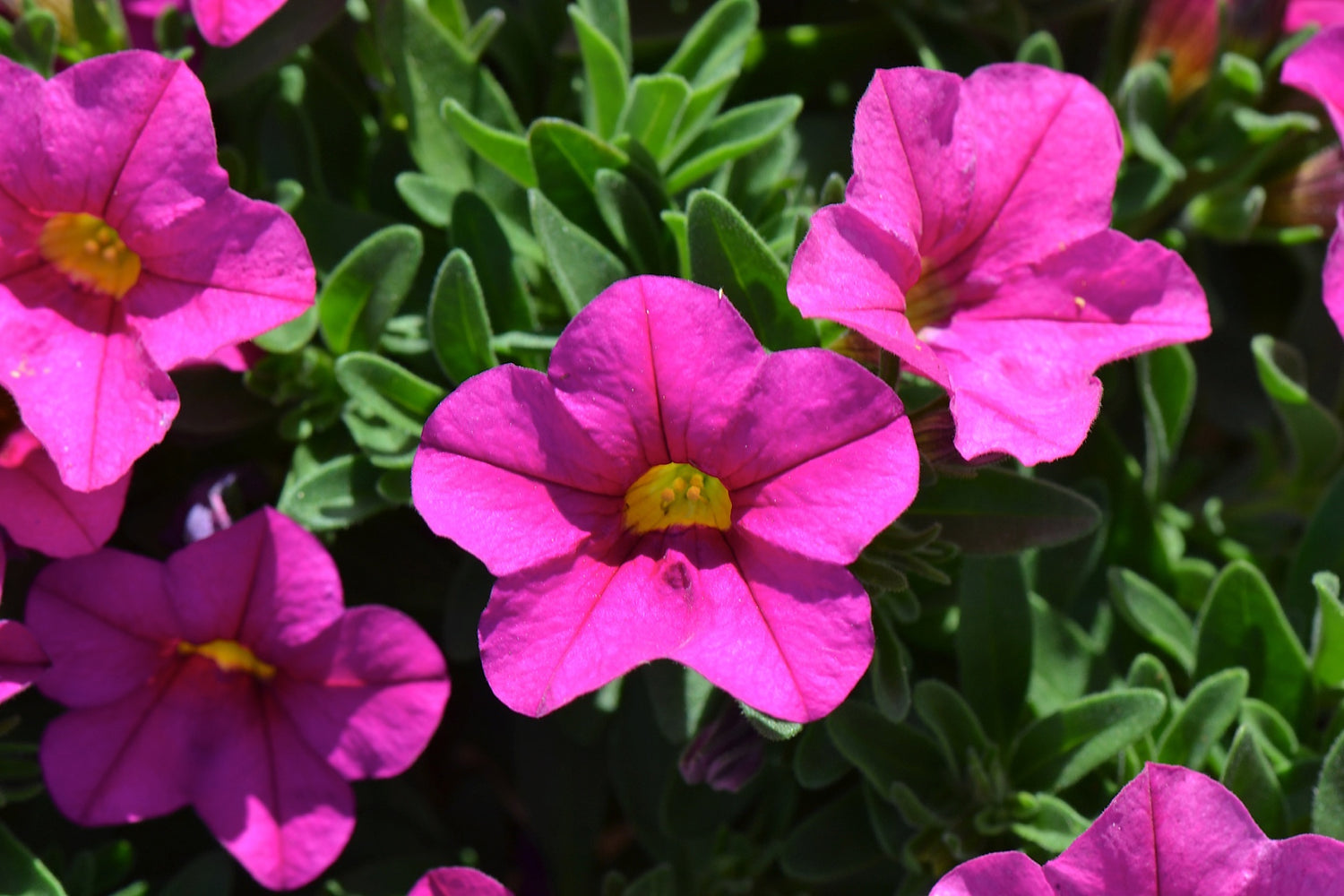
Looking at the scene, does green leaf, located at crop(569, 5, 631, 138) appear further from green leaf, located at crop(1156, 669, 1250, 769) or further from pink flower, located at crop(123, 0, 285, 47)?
green leaf, located at crop(1156, 669, 1250, 769)

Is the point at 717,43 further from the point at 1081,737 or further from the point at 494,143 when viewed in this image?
the point at 1081,737

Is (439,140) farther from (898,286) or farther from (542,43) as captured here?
(898,286)

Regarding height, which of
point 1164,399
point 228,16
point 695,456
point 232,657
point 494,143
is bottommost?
point 232,657

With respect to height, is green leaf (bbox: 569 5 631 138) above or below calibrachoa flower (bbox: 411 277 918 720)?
above

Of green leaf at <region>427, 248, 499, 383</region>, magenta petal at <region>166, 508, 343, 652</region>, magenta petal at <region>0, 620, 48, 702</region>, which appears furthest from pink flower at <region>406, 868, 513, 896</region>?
green leaf at <region>427, 248, 499, 383</region>

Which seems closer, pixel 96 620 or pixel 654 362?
pixel 654 362

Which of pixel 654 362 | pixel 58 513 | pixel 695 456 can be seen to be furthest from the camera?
pixel 58 513

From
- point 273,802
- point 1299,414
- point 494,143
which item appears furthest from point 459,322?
point 1299,414
